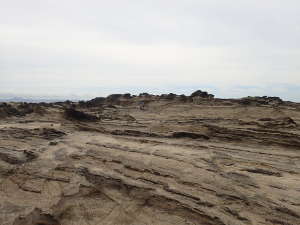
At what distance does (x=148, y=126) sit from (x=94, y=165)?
5.45 m

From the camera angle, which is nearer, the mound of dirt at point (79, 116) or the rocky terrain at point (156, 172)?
the rocky terrain at point (156, 172)

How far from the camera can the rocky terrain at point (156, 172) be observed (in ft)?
35.2

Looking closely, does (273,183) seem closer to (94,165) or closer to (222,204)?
(222,204)

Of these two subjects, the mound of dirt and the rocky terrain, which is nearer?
the rocky terrain

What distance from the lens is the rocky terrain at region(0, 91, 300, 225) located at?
10.7 meters

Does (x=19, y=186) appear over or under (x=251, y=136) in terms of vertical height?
under

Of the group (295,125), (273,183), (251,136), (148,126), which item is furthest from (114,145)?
(295,125)

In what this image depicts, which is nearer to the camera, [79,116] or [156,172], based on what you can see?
[156,172]

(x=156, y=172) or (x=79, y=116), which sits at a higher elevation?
(x=79, y=116)

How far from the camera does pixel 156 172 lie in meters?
12.7

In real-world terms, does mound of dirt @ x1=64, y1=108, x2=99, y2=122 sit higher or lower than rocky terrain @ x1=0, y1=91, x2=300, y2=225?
higher

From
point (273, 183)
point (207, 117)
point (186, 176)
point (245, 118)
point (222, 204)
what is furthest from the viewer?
point (207, 117)

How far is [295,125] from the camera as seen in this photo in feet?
55.5

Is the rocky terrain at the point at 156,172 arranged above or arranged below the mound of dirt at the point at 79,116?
below
